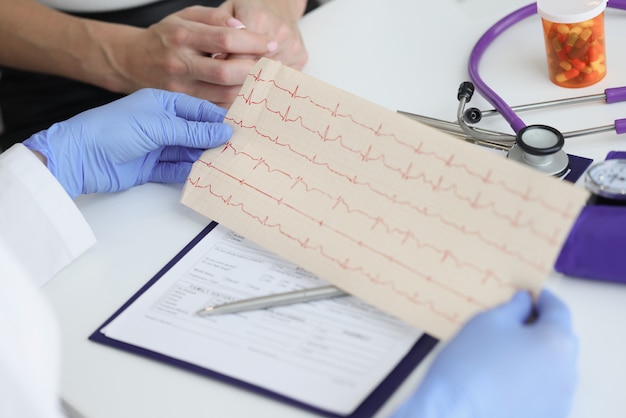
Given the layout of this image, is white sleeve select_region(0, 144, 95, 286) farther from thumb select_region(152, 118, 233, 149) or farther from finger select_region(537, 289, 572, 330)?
finger select_region(537, 289, 572, 330)

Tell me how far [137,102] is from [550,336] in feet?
1.77

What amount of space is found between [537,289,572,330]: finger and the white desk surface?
0.06m

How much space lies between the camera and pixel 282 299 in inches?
26.0

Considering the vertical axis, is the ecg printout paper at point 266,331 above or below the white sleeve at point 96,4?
below

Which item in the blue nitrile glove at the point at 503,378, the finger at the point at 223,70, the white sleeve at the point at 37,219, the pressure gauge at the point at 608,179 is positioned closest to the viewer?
the blue nitrile glove at the point at 503,378

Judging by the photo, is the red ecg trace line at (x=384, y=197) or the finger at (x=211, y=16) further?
the finger at (x=211, y=16)

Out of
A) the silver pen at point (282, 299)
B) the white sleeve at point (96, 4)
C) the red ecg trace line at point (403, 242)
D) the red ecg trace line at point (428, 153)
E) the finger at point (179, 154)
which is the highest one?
the red ecg trace line at point (428, 153)

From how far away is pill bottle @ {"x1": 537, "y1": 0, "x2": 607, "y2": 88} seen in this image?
2.67ft

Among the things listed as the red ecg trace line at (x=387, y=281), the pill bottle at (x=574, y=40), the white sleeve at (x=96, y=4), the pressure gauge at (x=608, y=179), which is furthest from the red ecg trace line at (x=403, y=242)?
the white sleeve at (x=96, y=4)

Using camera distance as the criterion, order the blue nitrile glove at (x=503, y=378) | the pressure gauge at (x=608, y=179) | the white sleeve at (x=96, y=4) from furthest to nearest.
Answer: the white sleeve at (x=96, y=4), the pressure gauge at (x=608, y=179), the blue nitrile glove at (x=503, y=378)

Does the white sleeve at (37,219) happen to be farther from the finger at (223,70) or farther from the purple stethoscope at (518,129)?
the purple stethoscope at (518,129)

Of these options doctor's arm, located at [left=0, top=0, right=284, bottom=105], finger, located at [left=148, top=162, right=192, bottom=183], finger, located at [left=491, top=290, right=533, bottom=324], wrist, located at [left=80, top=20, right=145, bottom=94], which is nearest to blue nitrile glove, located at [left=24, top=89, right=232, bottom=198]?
finger, located at [left=148, top=162, right=192, bottom=183]

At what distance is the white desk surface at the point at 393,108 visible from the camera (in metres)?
0.60

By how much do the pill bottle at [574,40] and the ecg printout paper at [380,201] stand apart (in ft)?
0.93
